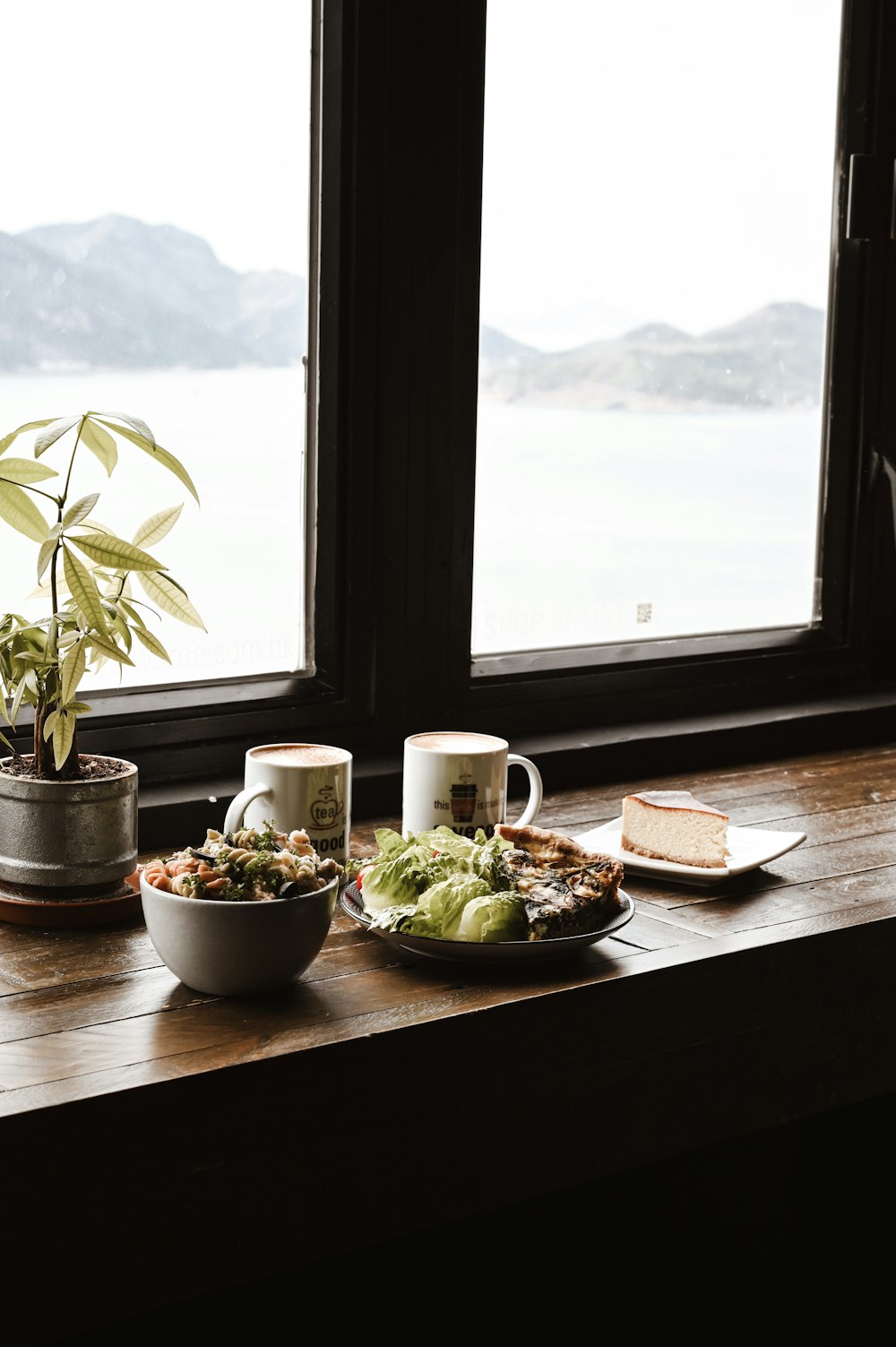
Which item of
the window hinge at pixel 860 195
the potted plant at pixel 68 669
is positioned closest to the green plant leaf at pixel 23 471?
the potted plant at pixel 68 669

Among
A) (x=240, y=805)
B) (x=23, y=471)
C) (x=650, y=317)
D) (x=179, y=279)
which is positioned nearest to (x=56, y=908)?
(x=240, y=805)

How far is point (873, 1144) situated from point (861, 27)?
1.64 meters

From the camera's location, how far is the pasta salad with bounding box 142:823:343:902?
1.17 m

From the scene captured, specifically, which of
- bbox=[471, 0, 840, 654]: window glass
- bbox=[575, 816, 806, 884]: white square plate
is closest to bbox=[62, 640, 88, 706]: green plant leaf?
bbox=[575, 816, 806, 884]: white square plate

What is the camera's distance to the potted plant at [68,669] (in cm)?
130

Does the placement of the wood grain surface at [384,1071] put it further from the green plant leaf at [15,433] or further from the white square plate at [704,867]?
the green plant leaf at [15,433]

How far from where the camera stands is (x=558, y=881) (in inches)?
52.7

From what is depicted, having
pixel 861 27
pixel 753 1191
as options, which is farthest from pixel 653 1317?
pixel 861 27

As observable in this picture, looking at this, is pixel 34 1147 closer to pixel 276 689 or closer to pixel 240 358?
pixel 276 689

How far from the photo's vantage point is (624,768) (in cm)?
203

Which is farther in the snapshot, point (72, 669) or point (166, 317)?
point (166, 317)

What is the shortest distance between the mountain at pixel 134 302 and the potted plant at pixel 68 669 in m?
0.32

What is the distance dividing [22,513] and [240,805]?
1.10 ft

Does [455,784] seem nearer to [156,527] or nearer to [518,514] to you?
[156,527]
